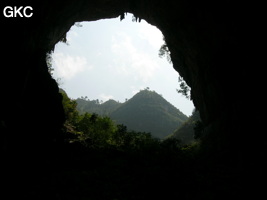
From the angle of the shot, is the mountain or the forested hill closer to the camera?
the forested hill

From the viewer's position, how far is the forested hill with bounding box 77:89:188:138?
101562 millimetres

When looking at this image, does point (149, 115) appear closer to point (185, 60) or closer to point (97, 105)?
point (97, 105)

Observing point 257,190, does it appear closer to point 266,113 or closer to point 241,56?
point 266,113

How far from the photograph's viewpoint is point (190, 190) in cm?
639

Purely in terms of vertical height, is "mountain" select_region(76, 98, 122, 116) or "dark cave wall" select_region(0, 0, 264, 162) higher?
"mountain" select_region(76, 98, 122, 116)

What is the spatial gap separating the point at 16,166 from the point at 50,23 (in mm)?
8482

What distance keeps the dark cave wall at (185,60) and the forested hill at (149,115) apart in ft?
271

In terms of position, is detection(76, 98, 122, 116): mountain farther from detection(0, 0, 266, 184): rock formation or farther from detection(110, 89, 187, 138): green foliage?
detection(0, 0, 266, 184): rock formation

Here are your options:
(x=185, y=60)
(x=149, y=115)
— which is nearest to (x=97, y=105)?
(x=149, y=115)

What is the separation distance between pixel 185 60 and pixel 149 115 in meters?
88.8

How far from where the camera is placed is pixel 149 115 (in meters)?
106

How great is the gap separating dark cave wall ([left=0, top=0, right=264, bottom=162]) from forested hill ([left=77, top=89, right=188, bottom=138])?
271 feet

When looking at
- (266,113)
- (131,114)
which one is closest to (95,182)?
(266,113)

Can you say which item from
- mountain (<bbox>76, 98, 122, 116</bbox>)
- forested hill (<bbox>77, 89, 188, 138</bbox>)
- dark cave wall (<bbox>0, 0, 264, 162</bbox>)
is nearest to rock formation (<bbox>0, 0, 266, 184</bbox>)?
dark cave wall (<bbox>0, 0, 264, 162</bbox>)
